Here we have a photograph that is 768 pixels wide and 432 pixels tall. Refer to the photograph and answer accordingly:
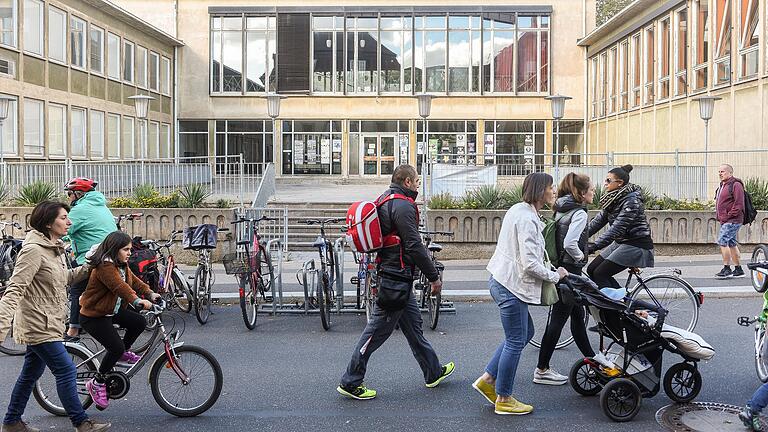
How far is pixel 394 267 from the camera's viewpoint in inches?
265

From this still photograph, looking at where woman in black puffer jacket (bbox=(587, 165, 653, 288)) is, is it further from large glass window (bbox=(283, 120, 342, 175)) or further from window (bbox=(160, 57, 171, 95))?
window (bbox=(160, 57, 171, 95))

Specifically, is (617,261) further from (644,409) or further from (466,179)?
(466,179)

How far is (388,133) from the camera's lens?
137 feet

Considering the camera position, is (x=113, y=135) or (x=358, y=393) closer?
(x=358, y=393)

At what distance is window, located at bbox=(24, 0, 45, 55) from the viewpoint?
2700cm

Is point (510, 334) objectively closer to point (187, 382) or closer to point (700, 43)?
point (187, 382)

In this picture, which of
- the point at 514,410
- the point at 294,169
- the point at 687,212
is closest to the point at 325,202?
the point at 687,212

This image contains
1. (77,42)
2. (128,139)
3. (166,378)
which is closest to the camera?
(166,378)

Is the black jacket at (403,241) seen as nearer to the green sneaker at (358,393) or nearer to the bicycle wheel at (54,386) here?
the green sneaker at (358,393)

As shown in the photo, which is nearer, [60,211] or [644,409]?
[60,211]

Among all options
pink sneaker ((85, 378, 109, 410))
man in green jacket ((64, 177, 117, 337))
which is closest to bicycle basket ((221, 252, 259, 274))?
man in green jacket ((64, 177, 117, 337))

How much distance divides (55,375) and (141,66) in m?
33.8

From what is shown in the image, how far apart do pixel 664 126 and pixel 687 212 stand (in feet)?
45.1

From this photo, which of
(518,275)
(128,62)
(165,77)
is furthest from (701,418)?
(165,77)
